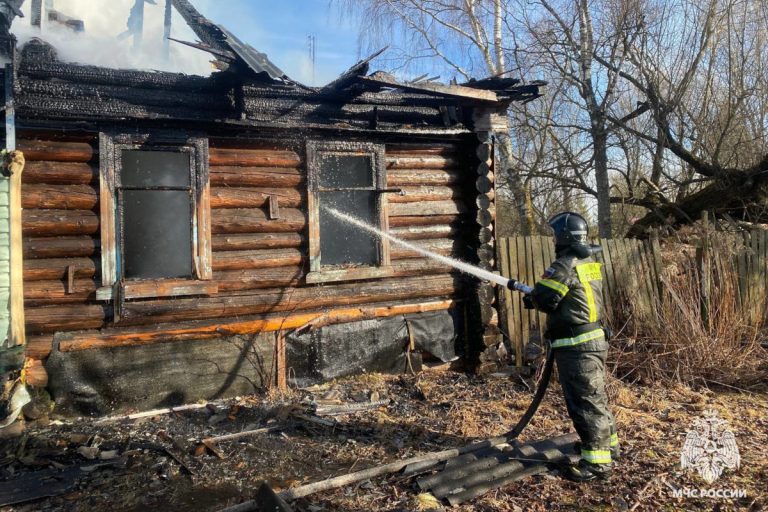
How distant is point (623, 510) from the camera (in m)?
3.90

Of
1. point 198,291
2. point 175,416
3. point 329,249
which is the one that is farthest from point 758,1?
point 175,416

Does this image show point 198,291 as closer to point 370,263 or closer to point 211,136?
point 211,136

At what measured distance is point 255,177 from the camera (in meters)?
6.50

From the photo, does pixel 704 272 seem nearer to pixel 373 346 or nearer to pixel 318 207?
pixel 373 346

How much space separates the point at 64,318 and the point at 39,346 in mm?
368

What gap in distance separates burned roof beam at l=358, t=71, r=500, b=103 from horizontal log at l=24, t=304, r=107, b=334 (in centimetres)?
402

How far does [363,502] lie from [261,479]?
1032mm

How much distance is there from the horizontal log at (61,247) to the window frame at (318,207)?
8.21 ft

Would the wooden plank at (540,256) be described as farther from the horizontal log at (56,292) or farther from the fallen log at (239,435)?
the horizontal log at (56,292)

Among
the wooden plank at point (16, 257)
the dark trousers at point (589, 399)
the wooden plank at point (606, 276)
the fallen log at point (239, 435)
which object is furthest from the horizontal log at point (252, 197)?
the wooden plank at point (606, 276)

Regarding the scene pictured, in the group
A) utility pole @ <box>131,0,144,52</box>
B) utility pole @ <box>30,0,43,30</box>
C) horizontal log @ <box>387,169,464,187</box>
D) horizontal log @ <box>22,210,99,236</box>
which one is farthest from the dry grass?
utility pole @ <box>131,0,144,52</box>

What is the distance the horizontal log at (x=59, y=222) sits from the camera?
545cm
